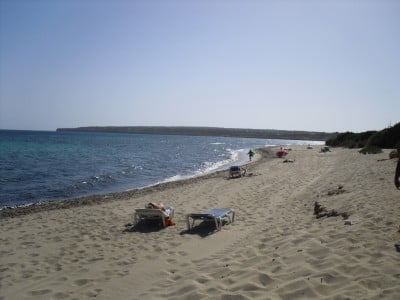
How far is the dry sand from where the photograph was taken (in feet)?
15.0

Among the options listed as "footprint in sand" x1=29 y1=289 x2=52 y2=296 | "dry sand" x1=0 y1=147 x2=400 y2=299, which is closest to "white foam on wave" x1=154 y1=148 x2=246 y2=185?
"dry sand" x1=0 y1=147 x2=400 y2=299

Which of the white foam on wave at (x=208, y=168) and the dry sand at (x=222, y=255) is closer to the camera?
the dry sand at (x=222, y=255)

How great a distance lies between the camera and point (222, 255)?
6.53 m

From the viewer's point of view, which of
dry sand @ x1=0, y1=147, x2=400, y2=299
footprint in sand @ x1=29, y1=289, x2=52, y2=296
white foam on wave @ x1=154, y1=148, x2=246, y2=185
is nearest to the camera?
dry sand @ x1=0, y1=147, x2=400, y2=299

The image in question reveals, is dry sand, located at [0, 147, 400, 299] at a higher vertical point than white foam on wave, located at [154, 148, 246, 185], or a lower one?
higher

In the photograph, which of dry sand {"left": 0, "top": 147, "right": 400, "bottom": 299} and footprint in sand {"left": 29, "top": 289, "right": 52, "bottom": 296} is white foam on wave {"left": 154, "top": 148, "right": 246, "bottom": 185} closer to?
dry sand {"left": 0, "top": 147, "right": 400, "bottom": 299}

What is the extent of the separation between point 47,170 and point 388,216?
25253 millimetres

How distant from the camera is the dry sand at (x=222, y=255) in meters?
4.58

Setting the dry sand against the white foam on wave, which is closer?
the dry sand

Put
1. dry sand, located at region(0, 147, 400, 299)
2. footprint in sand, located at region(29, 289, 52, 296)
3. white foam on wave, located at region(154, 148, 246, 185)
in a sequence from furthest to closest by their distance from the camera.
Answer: white foam on wave, located at region(154, 148, 246, 185) → footprint in sand, located at region(29, 289, 52, 296) → dry sand, located at region(0, 147, 400, 299)

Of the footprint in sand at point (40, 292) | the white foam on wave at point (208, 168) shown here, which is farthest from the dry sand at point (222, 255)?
the white foam on wave at point (208, 168)

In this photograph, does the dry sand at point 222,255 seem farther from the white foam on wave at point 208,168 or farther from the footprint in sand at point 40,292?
the white foam on wave at point 208,168

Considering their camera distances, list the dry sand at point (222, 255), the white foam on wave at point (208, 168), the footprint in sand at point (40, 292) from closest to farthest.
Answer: the dry sand at point (222, 255) < the footprint in sand at point (40, 292) < the white foam on wave at point (208, 168)

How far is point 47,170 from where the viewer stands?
26.4m
